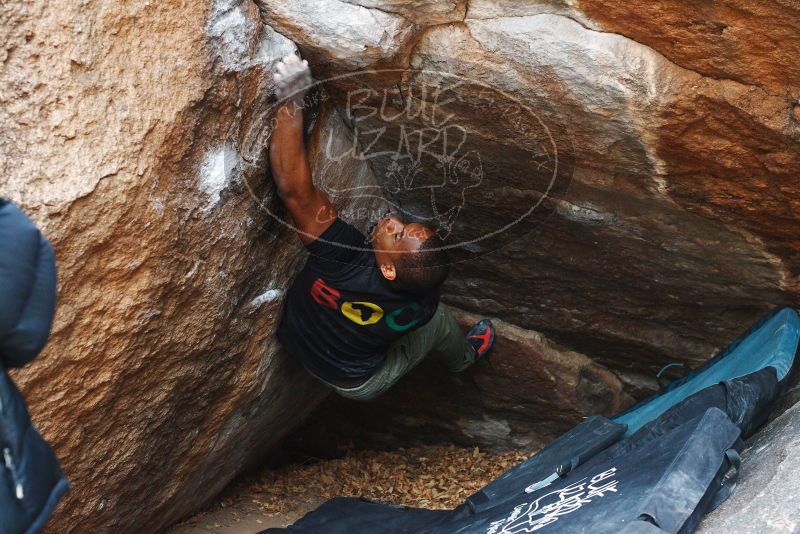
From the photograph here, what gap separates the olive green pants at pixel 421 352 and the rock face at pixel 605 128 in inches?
12.6

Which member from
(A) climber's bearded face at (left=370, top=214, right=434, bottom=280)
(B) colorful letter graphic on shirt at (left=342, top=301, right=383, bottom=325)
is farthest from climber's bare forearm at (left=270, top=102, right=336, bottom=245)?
(B) colorful letter graphic on shirt at (left=342, top=301, right=383, bottom=325)

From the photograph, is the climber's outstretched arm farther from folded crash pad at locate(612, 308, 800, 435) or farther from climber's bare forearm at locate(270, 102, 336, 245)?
folded crash pad at locate(612, 308, 800, 435)

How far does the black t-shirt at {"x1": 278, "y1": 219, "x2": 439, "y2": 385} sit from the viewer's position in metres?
3.00

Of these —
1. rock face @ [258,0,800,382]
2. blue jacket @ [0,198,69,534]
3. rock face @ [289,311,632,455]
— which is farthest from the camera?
rock face @ [289,311,632,455]

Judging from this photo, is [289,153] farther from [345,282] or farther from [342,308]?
[342,308]

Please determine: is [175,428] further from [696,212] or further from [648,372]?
[648,372]

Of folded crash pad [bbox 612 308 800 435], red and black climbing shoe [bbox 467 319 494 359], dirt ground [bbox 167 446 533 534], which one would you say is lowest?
dirt ground [bbox 167 446 533 534]

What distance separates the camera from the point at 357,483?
4184mm

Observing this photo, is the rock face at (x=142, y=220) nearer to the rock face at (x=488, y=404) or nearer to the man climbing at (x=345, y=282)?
the man climbing at (x=345, y=282)

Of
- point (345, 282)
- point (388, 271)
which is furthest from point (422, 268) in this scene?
point (345, 282)

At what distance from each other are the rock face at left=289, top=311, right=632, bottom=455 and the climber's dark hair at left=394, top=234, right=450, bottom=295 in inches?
44.8

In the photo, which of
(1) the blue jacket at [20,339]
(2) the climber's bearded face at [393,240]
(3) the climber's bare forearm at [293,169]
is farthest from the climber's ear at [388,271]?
(1) the blue jacket at [20,339]

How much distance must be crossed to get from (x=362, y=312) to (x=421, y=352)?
592 mm

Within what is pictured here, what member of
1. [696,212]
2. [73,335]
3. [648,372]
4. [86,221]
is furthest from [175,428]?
[648,372]
